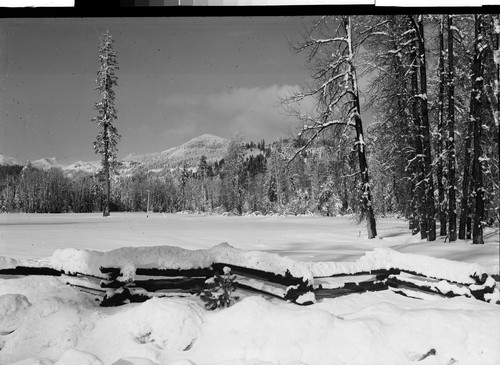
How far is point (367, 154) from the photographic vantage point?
114 inches

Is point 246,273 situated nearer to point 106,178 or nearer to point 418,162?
point 106,178

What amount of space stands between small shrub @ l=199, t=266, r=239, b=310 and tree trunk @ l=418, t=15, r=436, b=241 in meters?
1.33

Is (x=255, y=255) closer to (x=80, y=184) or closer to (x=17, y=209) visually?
(x=80, y=184)

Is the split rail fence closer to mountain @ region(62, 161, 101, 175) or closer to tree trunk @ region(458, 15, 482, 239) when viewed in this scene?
tree trunk @ region(458, 15, 482, 239)

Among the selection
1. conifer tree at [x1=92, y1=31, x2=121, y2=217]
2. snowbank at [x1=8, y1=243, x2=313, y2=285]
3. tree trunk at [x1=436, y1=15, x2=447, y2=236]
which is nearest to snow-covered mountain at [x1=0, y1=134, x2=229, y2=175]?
conifer tree at [x1=92, y1=31, x2=121, y2=217]

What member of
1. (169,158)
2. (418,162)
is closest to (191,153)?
(169,158)

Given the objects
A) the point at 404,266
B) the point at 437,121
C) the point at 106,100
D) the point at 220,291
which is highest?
the point at 106,100

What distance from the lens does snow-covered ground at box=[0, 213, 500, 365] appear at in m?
2.46

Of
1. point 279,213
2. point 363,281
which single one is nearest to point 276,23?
point 279,213

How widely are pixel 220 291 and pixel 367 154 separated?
1307mm

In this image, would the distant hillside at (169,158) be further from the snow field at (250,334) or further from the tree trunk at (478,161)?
the tree trunk at (478,161)

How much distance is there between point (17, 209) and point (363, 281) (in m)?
2.31

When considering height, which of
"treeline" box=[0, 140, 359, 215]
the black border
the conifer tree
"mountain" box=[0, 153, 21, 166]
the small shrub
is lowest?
the small shrub

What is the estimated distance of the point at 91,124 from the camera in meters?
2.80
